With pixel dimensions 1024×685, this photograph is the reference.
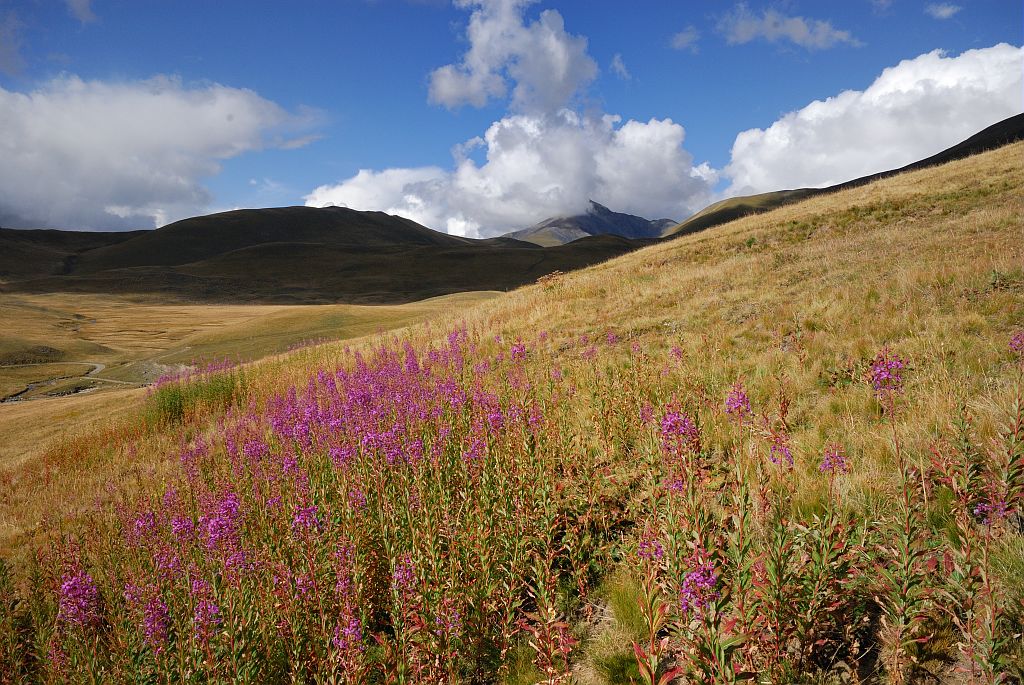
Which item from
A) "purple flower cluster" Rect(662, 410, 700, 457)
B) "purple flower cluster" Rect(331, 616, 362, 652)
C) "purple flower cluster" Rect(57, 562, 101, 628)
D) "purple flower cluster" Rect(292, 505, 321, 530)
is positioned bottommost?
"purple flower cluster" Rect(57, 562, 101, 628)

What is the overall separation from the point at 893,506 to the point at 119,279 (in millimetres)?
133105

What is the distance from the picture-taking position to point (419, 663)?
302cm

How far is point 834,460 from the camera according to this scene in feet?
9.70

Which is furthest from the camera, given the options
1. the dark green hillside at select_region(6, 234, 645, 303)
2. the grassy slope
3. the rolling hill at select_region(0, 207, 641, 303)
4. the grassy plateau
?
the rolling hill at select_region(0, 207, 641, 303)

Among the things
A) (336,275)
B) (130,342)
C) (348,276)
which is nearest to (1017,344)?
(130,342)

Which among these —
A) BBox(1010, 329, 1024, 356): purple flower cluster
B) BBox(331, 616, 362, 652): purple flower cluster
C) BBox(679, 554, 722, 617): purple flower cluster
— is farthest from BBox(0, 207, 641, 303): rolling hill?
BBox(679, 554, 722, 617): purple flower cluster

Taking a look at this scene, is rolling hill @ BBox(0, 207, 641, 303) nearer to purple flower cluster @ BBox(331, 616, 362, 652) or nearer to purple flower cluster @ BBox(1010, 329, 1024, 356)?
purple flower cluster @ BBox(1010, 329, 1024, 356)

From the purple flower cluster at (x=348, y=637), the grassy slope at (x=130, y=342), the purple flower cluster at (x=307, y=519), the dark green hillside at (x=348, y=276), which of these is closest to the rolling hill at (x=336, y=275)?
the dark green hillside at (x=348, y=276)

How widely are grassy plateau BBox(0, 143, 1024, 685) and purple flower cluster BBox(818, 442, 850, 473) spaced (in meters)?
0.10

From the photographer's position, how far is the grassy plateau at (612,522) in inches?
96.0

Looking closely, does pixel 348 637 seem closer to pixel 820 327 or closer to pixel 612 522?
pixel 612 522

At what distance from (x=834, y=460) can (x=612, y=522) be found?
6.24ft

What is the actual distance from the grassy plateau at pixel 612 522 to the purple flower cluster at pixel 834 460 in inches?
4.0

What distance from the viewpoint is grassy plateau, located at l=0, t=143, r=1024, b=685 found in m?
2.44
